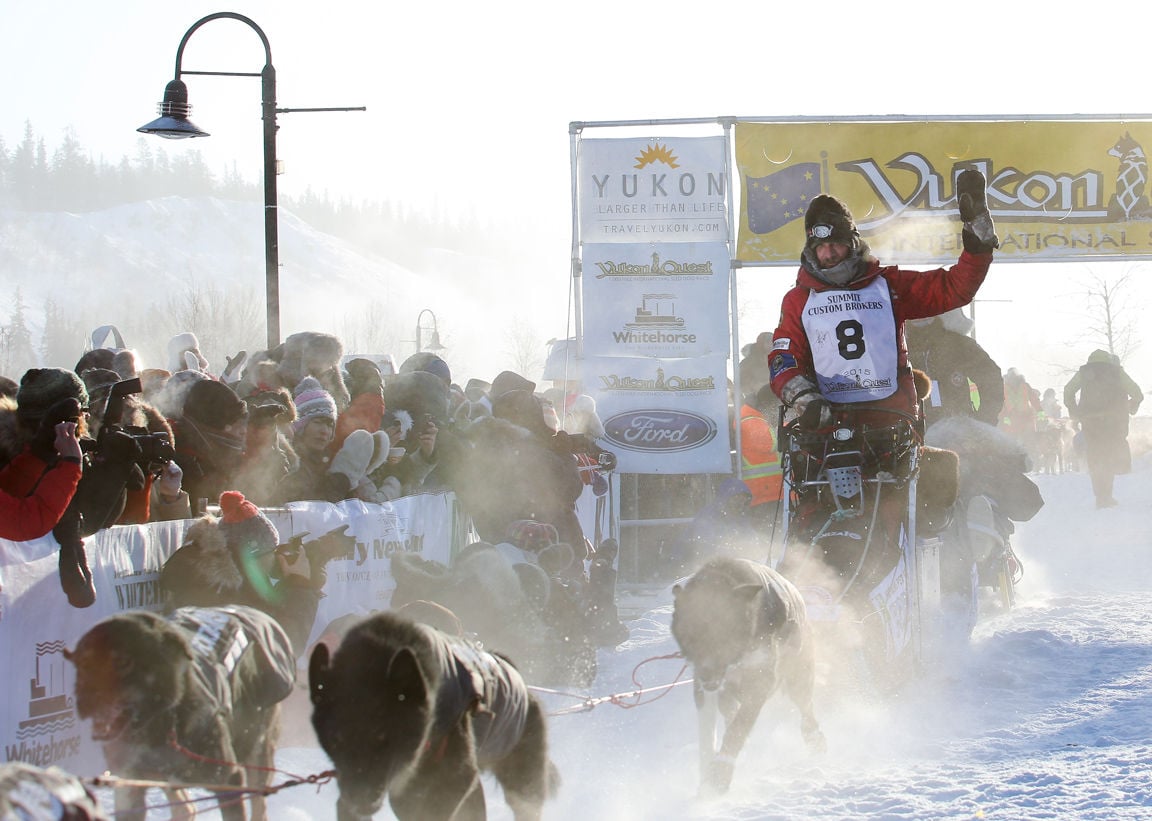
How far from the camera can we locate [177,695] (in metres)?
2.93

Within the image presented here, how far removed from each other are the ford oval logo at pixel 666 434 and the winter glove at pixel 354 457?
3.98 m

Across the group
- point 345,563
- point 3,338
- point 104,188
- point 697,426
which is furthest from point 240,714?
point 104,188

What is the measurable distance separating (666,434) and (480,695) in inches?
277

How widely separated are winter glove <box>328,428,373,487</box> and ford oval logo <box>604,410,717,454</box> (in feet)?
13.1

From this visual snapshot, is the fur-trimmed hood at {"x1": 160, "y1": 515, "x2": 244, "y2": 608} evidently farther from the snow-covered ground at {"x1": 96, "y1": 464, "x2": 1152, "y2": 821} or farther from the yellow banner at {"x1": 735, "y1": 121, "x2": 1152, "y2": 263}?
the yellow banner at {"x1": 735, "y1": 121, "x2": 1152, "y2": 263}

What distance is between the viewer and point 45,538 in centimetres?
391

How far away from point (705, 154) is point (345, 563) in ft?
18.1

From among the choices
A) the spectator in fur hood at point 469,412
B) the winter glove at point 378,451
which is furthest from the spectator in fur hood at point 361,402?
the spectator in fur hood at point 469,412

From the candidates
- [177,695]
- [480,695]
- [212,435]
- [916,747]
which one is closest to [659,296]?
[212,435]

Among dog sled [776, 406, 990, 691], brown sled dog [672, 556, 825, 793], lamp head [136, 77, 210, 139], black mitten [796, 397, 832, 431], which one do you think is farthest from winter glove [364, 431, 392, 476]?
lamp head [136, 77, 210, 139]

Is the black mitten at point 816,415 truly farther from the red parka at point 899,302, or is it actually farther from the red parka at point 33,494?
the red parka at point 33,494

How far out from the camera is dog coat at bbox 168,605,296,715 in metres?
3.12

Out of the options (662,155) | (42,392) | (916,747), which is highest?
(662,155)

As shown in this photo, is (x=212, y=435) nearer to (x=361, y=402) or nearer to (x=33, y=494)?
(x=33, y=494)
